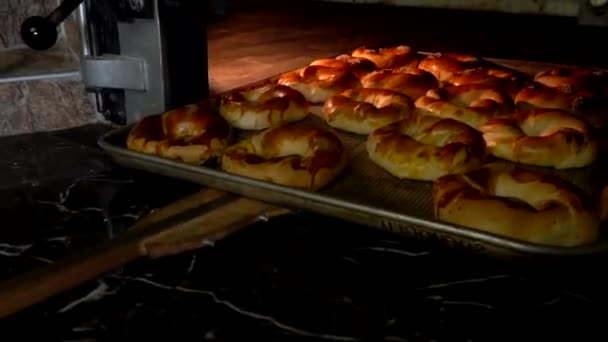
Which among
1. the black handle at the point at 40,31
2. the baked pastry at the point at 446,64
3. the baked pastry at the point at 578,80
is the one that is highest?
the black handle at the point at 40,31

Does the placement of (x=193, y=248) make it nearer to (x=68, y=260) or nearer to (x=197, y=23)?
(x=68, y=260)

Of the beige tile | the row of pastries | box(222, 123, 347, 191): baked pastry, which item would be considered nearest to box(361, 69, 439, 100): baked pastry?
the row of pastries

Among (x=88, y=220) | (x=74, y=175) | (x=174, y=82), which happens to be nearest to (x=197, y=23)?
(x=174, y=82)

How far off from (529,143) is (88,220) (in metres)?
0.66

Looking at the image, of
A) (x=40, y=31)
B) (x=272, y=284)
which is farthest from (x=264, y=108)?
(x=272, y=284)

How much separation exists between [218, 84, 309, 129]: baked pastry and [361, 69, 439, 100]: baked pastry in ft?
0.55

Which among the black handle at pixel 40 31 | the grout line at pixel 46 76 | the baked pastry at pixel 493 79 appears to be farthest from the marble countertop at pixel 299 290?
the baked pastry at pixel 493 79

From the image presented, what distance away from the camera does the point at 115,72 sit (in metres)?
1.23

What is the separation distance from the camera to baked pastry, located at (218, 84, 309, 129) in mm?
1222

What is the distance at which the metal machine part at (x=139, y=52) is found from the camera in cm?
121

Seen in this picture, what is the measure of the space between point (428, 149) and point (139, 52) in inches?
20.8

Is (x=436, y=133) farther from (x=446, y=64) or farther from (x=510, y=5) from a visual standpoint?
(x=510, y=5)

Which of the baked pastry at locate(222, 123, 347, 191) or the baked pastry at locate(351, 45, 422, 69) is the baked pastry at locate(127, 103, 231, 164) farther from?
the baked pastry at locate(351, 45, 422, 69)

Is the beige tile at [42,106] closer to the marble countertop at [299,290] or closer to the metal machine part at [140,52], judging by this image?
the metal machine part at [140,52]
